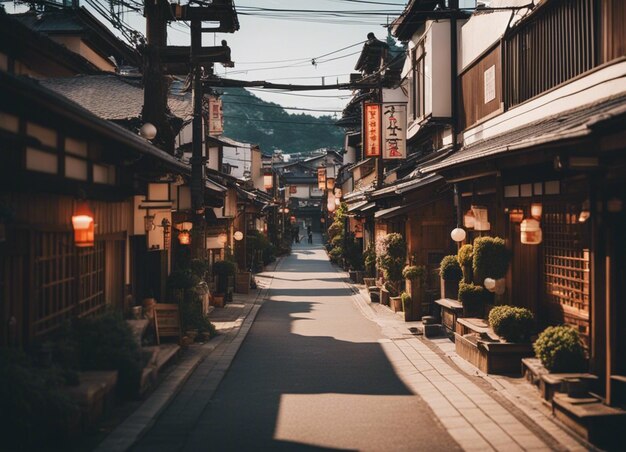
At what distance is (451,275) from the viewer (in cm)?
1944

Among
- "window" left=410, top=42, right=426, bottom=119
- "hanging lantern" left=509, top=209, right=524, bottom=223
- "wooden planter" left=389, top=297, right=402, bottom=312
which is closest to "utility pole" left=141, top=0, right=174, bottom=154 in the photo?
"hanging lantern" left=509, top=209, right=524, bottom=223

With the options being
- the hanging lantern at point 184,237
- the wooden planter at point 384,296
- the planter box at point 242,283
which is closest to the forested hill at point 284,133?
the planter box at point 242,283

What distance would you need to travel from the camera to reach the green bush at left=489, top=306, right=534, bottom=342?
13.2 m

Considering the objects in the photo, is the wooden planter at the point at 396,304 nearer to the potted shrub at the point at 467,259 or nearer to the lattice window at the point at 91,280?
the potted shrub at the point at 467,259

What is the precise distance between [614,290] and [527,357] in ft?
13.4

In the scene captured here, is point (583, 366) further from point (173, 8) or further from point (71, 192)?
point (173, 8)

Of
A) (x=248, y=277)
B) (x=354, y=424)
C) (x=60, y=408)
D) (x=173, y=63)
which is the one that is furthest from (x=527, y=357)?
(x=248, y=277)

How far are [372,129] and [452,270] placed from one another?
11973 mm

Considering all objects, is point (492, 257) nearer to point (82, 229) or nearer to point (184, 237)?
point (82, 229)

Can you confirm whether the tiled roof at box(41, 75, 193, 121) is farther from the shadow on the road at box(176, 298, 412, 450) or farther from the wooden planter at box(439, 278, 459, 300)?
the wooden planter at box(439, 278, 459, 300)

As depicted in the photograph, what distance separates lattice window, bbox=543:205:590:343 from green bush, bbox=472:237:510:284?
106cm

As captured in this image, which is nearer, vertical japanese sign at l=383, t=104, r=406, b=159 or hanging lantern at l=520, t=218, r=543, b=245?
hanging lantern at l=520, t=218, r=543, b=245

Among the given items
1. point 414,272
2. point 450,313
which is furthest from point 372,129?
point 450,313

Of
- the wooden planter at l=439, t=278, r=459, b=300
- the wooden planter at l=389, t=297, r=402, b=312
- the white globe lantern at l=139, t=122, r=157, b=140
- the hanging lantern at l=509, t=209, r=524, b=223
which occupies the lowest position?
the wooden planter at l=389, t=297, r=402, b=312
